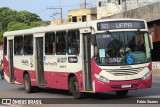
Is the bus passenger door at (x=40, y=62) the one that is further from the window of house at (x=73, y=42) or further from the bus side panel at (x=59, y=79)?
the window of house at (x=73, y=42)

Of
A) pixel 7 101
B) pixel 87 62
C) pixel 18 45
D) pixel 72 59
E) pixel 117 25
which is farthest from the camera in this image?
pixel 18 45

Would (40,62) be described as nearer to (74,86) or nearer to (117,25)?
(74,86)

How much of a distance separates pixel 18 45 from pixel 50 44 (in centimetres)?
381

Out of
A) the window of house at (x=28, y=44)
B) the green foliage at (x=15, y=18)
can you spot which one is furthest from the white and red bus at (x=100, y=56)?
the green foliage at (x=15, y=18)

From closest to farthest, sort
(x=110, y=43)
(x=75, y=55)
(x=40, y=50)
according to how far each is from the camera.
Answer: (x=110, y=43)
(x=75, y=55)
(x=40, y=50)

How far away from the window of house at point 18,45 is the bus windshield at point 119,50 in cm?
701

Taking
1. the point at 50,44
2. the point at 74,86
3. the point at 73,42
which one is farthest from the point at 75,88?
the point at 50,44

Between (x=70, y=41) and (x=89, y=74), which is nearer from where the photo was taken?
(x=89, y=74)

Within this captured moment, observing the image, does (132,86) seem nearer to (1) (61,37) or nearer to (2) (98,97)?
(2) (98,97)

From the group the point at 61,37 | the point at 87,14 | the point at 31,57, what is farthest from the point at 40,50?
the point at 87,14

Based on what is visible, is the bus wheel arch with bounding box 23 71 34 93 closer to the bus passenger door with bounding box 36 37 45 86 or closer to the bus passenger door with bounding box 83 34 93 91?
the bus passenger door with bounding box 36 37 45 86

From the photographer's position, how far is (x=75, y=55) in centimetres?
1661

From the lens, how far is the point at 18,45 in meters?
22.0

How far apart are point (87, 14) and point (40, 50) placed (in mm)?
66934
